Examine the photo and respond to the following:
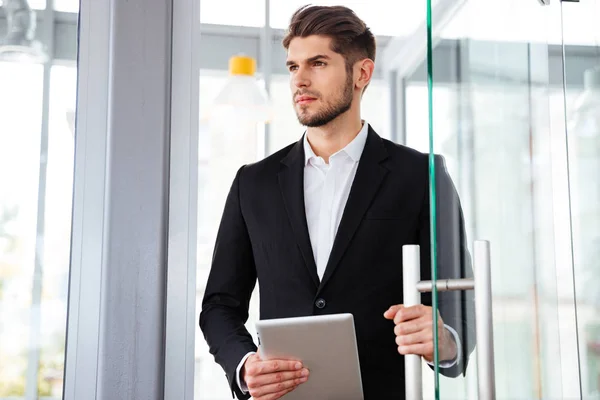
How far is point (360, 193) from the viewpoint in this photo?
147 cm

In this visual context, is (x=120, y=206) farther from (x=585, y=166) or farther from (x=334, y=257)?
(x=585, y=166)

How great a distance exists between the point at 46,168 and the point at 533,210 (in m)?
1.20

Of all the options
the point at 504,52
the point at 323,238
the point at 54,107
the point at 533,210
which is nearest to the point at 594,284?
the point at 533,210

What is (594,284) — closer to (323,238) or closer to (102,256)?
(323,238)

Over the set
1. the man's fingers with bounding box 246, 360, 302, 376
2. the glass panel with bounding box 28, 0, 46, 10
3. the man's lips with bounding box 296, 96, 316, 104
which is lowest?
the man's fingers with bounding box 246, 360, 302, 376

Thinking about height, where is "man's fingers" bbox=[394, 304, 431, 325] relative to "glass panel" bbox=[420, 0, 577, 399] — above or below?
below

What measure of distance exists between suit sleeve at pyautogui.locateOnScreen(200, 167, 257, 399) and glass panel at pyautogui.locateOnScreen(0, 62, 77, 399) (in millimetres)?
355

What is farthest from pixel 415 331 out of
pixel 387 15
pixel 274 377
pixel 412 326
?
pixel 387 15

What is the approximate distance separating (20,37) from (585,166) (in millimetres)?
1350

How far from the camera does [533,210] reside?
0.74m

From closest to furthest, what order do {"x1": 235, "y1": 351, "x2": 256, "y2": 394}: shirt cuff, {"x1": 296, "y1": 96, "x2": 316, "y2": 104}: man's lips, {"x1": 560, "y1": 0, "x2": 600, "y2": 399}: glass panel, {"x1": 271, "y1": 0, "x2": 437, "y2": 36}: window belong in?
{"x1": 560, "y1": 0, "x2": 600, "y2": 399}: glass panel, {"x1": 235, "y1": 351, "x2": 256, "y2": 394}: shirt cuff, {"x1": 296, "y1": 96, "x2": 316, "y2": 104}: man's lips, {"x1": 271, "y1": 0, "x2": 437, "y2": 36}: window

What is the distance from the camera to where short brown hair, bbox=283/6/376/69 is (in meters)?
1.55

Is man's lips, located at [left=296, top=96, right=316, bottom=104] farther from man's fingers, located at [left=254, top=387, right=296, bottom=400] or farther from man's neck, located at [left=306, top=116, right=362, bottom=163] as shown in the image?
man's fingers, located at [left=254, top=387, right=296, bottom=400]

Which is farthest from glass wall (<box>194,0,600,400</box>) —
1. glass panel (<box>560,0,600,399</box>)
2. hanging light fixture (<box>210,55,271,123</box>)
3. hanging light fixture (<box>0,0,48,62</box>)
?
hanging light fixture (<box>0,0,48,62</box>)
